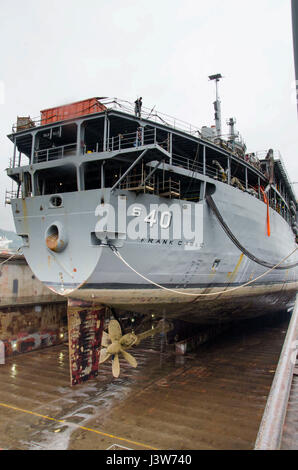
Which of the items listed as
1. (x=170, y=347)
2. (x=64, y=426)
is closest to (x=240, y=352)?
(x=170, y=347)

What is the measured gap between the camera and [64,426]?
7.73 metres

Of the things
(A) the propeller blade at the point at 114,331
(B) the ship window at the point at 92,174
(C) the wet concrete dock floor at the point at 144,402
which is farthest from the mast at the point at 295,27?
(A) the propeller blade at the point at 114,331

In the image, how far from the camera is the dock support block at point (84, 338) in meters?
10.2

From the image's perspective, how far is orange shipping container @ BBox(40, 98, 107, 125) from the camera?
387 inches

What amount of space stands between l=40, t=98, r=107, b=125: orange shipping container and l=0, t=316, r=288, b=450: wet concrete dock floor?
9118mm

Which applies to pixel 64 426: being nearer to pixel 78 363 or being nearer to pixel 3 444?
pixel 3 444

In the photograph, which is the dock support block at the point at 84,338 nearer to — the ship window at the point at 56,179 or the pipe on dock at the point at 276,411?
the ship window at the point at 56,179

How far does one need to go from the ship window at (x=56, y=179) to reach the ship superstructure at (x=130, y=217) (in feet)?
0.13

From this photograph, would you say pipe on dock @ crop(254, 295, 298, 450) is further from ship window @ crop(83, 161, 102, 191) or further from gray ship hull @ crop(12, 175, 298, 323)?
ship window @ crop(83, 161, 102, 191)

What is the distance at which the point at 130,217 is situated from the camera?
902 centimetres

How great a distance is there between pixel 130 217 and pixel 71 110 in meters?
4.48

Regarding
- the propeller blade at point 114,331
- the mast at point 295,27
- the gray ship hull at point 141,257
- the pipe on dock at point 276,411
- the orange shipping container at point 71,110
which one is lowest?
the propeller blade at point 114,331

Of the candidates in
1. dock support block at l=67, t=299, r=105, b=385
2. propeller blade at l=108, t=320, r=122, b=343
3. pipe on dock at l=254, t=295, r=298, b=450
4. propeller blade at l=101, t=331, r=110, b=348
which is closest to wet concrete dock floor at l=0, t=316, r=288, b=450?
dock support block at l=67, t=299, r=105, b=385
